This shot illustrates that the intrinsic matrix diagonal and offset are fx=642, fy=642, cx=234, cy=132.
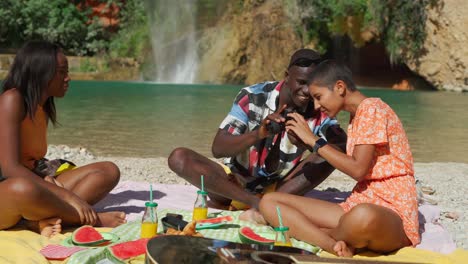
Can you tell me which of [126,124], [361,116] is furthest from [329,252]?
[126,124]

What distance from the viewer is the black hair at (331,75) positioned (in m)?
3.62

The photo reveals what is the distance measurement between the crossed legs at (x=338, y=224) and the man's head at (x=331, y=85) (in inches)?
23.9

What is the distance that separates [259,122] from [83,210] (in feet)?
4.61

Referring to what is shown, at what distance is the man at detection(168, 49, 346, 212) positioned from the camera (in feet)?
14.8

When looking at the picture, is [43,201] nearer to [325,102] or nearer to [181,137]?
[325,102]

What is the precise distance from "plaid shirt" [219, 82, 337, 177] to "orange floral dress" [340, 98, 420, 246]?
941 mm

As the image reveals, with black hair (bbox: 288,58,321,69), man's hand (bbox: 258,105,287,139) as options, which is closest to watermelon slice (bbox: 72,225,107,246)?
man's hand (bbox: 258,105,287,139)

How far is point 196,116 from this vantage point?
1380 cm

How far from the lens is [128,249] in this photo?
11.1 feet

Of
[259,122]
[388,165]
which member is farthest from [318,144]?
[259,122]

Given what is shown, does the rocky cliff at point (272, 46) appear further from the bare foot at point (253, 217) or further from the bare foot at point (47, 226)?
the bare foot at point (47, 226)

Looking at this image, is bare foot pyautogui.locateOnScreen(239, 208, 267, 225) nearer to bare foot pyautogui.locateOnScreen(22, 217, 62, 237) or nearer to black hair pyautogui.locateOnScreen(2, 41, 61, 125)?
bare foot pyautogui.locateOnScreen(22, 217, 62, 237)

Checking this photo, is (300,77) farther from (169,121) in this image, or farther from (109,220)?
(169,121)

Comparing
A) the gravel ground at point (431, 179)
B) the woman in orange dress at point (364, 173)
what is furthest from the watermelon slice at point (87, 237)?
the gravel ground at point (431, 179)
